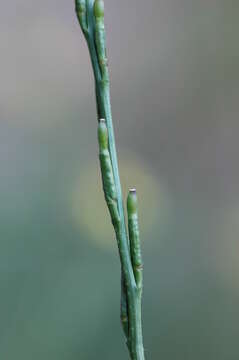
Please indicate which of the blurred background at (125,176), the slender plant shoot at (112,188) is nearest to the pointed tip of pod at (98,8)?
the slender plant shoot at (112,188)

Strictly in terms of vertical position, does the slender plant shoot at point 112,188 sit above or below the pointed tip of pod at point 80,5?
below

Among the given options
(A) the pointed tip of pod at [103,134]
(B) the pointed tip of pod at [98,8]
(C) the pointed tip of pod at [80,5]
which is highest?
(C) the pointed tip of pod at [80,5]

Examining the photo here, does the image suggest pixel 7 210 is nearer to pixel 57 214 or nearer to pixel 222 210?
pixel 57 214

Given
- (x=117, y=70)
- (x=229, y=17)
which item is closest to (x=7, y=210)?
(x=117, y=70)

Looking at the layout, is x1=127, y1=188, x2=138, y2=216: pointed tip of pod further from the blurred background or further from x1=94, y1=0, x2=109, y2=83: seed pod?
the blurred background

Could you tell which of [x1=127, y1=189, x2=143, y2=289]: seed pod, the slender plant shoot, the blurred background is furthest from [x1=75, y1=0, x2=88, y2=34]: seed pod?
the blurred background

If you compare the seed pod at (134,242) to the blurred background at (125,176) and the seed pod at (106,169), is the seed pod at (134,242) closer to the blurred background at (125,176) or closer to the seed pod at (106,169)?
the seed pod at (106,169)
